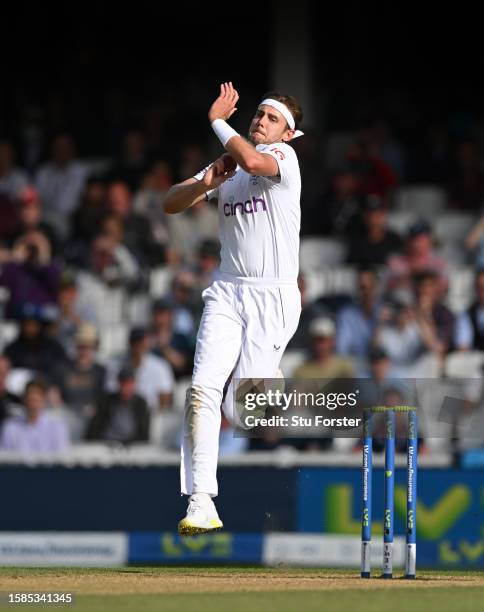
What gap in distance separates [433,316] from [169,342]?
232cm

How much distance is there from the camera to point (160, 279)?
584 inches

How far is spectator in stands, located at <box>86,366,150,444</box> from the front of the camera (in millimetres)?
12695

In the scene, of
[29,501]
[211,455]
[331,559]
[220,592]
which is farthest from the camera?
[29,501]

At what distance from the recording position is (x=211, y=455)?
784cm

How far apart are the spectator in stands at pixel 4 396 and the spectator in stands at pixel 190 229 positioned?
8.93 feet

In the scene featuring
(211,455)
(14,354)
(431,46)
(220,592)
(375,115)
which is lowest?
(220,592)

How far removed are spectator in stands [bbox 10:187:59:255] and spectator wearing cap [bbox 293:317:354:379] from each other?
3.66 meters

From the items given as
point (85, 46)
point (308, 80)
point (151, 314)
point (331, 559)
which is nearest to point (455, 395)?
point (331, 559)

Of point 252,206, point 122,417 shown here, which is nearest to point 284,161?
point 252,206

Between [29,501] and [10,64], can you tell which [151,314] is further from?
[10,64]

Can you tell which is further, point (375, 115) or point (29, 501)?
point (375, 115)

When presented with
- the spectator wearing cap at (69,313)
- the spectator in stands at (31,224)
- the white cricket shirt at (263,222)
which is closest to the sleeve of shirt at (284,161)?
the white cricket shirt at (263,222)

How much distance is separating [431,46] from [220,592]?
482 inches

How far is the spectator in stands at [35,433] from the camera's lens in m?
12.7
